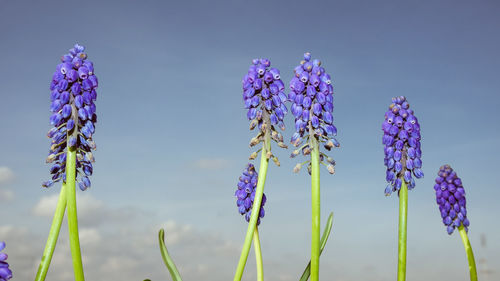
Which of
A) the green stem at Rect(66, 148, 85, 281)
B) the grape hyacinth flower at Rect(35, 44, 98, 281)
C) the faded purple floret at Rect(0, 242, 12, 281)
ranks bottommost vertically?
the faded purple floret at Rect(0, 242, 12, 281)

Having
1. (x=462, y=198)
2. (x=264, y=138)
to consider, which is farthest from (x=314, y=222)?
(x=462, y=198)

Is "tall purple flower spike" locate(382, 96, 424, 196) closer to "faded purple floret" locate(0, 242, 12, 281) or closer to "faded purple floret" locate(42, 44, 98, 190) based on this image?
"faded purple floret" locate(42, 44, 98, 190)

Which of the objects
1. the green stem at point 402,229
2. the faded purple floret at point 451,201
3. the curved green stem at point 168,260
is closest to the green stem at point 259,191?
the curved green stem at point 168,260

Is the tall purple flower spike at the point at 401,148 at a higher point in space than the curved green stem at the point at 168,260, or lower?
higher

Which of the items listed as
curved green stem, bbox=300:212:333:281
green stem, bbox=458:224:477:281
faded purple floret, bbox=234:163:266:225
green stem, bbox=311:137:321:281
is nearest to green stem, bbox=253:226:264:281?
faded purple floret, bbox=234:163:266:225

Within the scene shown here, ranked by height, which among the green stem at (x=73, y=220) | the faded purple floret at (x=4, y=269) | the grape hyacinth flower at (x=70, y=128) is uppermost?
the grape hyacinth flower at (x=70, y=128)

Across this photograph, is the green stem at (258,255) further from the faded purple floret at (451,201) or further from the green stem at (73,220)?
the faded purple floret at (451,201)
